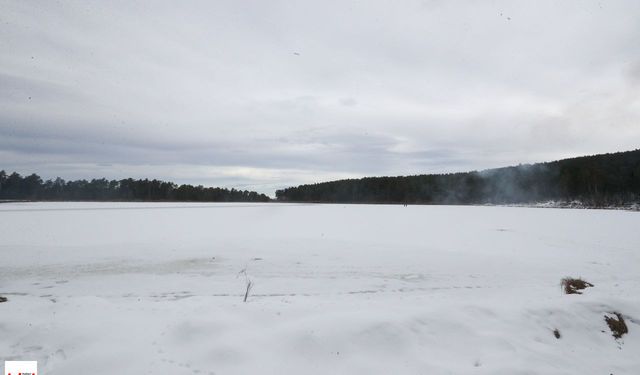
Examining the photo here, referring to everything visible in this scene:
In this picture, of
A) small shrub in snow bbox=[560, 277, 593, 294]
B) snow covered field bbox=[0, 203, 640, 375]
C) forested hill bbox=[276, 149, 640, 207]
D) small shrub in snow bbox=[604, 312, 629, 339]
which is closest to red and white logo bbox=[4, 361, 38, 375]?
snow covered field bbox=[0, 203, 640, 375]

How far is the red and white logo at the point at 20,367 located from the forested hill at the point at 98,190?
101729mm

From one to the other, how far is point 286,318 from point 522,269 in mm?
7993

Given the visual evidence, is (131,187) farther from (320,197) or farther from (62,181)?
(320,197)

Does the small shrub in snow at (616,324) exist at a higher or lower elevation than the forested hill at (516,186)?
lower

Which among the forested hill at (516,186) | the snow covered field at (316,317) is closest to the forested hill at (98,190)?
the forested hill at (516,186)

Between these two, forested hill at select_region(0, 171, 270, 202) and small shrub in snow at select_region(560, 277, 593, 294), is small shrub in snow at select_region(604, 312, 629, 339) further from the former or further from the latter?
forested hill at select_region(0, 171, 270, 202)

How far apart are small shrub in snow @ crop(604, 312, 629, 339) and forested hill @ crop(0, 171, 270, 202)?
342ft

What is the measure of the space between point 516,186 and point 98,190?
387 feet

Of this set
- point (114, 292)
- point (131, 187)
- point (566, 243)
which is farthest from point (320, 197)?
point (114, 292)

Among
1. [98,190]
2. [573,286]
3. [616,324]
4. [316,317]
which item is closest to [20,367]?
[316,317]

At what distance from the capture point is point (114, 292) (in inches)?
289

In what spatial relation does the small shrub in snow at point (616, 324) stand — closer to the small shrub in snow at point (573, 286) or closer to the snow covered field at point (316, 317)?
the snow covered field at point (316, 317)

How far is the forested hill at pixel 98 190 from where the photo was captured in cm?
9394

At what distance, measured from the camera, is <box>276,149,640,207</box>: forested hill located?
65.9 meters
